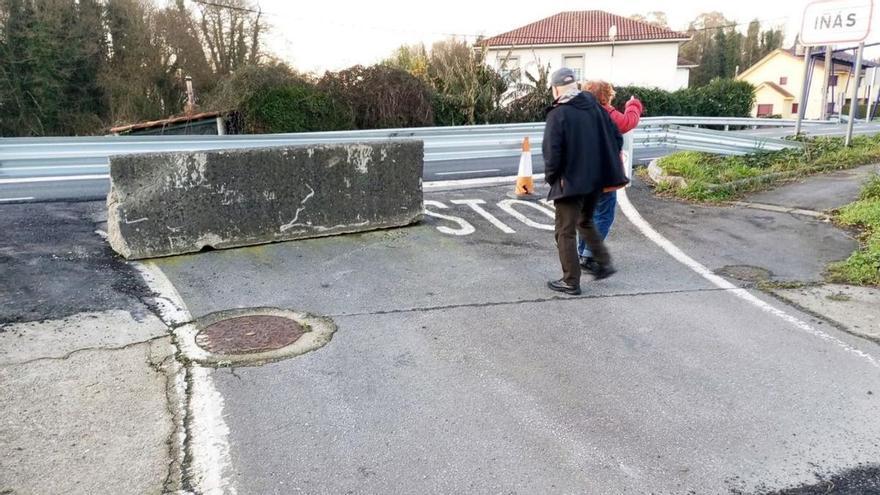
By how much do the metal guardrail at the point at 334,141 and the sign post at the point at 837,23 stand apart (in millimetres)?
1884

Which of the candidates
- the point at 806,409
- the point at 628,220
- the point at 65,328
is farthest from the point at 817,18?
the point at 65,328

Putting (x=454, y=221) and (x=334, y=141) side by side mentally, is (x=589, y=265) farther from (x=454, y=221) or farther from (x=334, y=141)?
(x=334, y=141)

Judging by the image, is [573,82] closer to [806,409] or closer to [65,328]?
[806,409]

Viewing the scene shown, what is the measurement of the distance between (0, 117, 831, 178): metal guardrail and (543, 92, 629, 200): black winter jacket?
10.5ft

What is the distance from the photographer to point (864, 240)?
21.5ft

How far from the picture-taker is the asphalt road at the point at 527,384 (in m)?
2.82

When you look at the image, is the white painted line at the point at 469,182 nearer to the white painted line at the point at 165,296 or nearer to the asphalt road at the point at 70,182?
the asphalt road at the point at 70,182

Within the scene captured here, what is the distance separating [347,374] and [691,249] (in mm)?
4283

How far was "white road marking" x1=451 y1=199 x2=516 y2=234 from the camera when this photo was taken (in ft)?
23.9

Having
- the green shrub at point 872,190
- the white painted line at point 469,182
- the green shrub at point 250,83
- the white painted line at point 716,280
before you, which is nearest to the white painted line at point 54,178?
the white painted line at point 469,182

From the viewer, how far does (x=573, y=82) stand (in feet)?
16.1

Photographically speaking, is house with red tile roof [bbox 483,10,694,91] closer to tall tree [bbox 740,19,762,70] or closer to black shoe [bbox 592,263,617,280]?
black shoe [bbox 592,263,617,280]

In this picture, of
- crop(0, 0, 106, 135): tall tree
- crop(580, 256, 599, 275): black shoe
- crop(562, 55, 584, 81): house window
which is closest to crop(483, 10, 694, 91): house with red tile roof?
crop(562, 55, 584, 81): house window

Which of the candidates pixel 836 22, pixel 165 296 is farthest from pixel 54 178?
pixel 836 22
